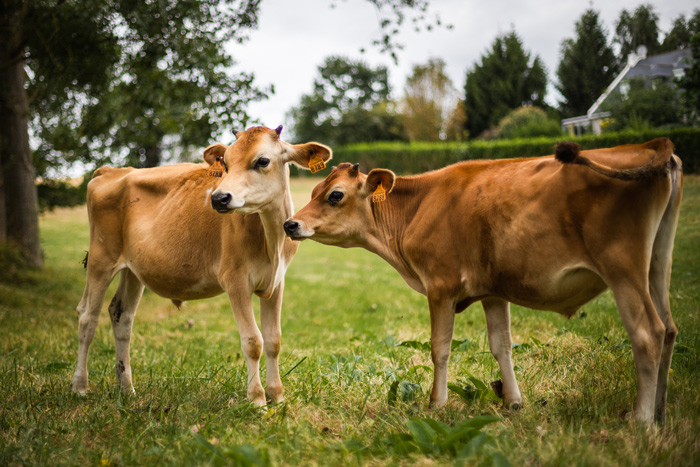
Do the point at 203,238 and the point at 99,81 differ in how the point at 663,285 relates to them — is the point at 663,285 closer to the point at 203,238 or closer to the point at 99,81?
the point at 203,238

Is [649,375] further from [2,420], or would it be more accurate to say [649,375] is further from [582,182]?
[2,420]

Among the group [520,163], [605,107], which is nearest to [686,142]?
[605,107]

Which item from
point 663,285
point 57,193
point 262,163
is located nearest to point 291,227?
point 262,163

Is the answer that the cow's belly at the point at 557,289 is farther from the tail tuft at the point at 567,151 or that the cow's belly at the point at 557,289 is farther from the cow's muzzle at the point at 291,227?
the cow's muzzle at the point at 291,227

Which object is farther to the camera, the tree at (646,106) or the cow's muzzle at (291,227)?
the tree at (646,106)

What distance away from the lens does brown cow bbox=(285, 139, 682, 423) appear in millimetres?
3602

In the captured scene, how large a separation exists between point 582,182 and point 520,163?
0.67m

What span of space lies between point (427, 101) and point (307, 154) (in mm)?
23342

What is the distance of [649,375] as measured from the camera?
3682 millimetres

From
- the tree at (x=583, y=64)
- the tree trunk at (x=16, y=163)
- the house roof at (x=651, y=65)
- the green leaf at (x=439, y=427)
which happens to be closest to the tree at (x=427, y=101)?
the tree at (x=583, y=64)

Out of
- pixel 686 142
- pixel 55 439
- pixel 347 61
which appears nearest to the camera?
pixel 55 439

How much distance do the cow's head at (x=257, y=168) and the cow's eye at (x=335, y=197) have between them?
41 centimetres

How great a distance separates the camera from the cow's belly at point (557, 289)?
3771mm

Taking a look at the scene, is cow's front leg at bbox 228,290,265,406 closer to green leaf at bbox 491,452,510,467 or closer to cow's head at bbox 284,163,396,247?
cow's head at bbox 284,163,396,247
